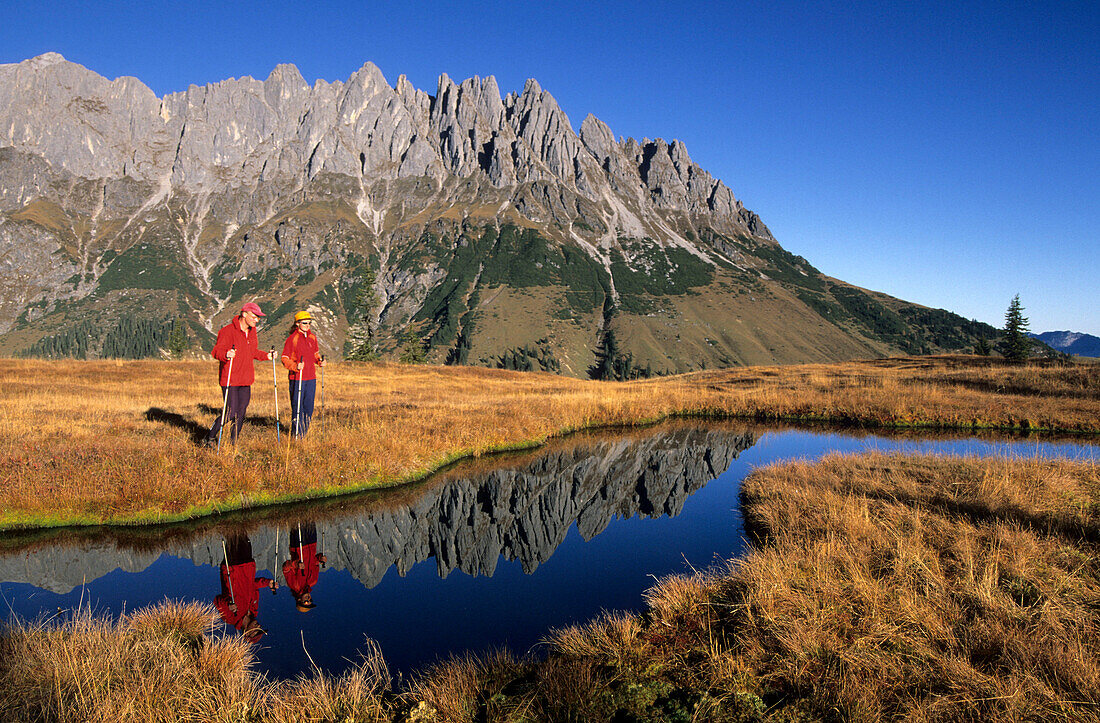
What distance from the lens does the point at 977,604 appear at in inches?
242

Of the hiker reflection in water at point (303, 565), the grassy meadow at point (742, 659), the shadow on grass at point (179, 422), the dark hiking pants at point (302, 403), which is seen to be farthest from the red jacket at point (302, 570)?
the shadow on grass at point (179, 422)

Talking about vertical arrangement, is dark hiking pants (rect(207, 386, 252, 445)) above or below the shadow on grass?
above

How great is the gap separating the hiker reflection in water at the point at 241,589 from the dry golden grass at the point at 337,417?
8.21 ft

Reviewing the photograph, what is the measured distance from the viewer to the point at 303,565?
9.59m

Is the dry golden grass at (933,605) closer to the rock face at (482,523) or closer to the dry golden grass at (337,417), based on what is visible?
the rock face at (482,523)

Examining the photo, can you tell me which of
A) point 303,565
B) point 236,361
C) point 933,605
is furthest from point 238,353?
point 933,605

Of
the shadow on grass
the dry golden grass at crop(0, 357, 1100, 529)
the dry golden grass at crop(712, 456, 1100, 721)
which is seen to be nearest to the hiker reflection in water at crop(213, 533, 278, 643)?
the dry golden grass at crop(0, 357, 1100, 529)

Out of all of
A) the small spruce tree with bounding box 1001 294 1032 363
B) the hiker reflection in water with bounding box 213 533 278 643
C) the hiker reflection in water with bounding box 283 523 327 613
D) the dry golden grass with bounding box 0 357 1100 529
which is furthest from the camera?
the small spruce tree with bounding box 1001 294 1032 363

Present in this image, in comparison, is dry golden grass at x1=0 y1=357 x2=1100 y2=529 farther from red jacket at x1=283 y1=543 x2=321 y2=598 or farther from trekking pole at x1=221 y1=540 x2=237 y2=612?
red jacket at x1=283 y1=543 x2=321 y2=598

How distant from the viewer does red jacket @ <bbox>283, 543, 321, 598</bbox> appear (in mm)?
8781

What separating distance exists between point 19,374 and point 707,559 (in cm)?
3659

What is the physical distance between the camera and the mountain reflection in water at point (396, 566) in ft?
24.9

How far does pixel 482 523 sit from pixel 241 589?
5195mm

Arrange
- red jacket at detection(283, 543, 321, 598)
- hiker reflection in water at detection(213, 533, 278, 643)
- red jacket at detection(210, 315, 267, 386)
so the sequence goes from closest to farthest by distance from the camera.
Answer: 1. hiker reflection in water at detection(213, 533, 278, 643)
2. red jacket at detection(283, 543, 321, 598)
3. red jacket at detection(210, 315, 267, 386)
